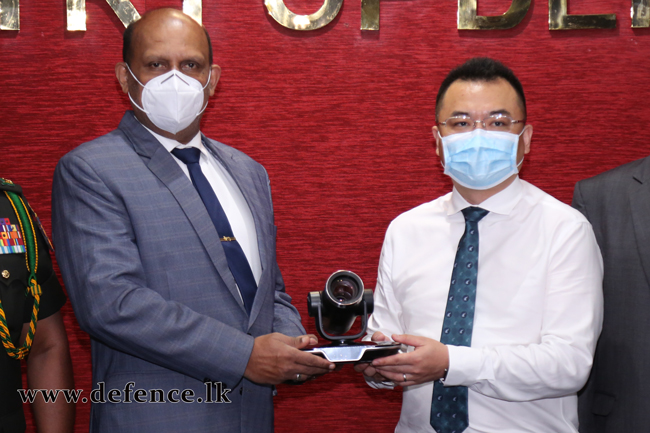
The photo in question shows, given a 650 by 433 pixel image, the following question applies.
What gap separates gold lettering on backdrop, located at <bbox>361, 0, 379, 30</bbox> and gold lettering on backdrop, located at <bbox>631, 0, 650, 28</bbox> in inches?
46.0

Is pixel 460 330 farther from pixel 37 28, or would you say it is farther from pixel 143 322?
pixel 37 28

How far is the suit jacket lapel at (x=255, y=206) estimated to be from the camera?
187 cm

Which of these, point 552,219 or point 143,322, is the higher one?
point 552,219

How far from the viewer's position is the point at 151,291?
165 centimetres

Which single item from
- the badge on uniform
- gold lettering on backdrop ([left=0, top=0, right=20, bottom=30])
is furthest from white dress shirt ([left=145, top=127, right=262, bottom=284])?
gold lettering on backdrop ([left=0, top=0, right=20, bottom=30])

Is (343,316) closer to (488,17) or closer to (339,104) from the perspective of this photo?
(339,104)

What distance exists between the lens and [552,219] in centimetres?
182

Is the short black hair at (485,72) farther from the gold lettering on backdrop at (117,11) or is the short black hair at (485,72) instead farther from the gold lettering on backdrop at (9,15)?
the gold lettering on backdrop at (9,15)

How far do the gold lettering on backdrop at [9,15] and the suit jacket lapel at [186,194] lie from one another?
1.34 meters

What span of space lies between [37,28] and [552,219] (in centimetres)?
239

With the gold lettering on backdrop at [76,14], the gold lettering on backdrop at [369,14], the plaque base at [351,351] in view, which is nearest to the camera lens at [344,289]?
the plaque base at [351,351]

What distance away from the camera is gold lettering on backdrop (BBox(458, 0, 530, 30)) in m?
2.78

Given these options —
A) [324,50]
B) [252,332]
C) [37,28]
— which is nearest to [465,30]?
[324,50]

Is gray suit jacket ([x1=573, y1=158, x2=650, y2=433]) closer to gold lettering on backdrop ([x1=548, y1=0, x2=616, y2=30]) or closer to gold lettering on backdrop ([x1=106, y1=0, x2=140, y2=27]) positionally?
gold lettering on backdrop ([x1=548, y1=0, x2=616, y2=30])
